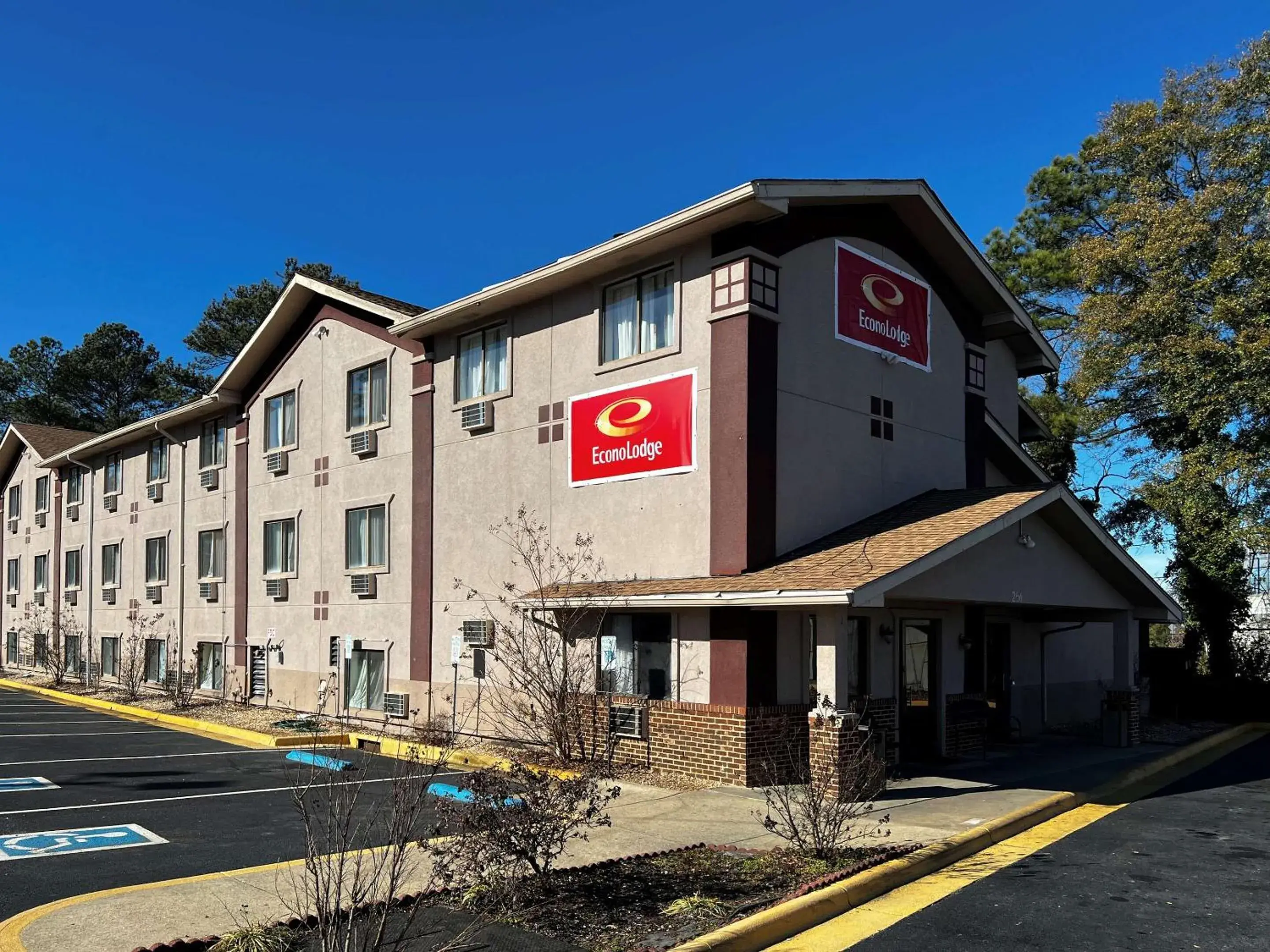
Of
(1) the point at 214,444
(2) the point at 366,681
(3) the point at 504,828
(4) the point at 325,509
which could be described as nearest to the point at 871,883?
(3) the point at 504,828

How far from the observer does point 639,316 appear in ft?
53.0

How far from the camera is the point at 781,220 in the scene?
15023 millimetres

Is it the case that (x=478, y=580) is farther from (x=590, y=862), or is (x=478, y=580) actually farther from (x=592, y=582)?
(x=590, y=862)

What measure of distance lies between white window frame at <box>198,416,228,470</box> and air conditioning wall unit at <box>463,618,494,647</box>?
41.7ft

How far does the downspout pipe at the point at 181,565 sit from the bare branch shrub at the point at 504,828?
940 inches

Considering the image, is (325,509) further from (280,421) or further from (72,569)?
(72,569)

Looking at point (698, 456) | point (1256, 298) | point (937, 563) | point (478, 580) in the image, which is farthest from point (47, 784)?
point (1256, 298)

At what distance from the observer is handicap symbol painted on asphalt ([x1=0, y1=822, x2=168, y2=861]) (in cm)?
973

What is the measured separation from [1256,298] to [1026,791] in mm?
17365

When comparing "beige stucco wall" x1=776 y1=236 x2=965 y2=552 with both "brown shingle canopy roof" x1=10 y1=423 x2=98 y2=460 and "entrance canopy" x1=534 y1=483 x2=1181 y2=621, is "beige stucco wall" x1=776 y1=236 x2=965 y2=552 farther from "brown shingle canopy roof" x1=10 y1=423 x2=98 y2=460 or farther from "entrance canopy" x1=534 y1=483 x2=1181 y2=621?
"brown shingle canopy roof" x1=10 y1=423 x2=98 y2=460

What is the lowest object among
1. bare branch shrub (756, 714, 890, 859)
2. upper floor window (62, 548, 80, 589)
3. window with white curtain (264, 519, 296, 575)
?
bare branch shrub (756, 714, 890, 859)

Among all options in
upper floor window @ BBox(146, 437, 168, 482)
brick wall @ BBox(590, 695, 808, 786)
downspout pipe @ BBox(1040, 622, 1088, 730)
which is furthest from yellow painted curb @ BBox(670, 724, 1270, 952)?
upper floor window @ BBox(146, 437, 168, 482)

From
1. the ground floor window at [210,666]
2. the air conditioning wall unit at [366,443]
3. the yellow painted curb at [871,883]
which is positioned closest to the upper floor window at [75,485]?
the ground floor window at [210,666]

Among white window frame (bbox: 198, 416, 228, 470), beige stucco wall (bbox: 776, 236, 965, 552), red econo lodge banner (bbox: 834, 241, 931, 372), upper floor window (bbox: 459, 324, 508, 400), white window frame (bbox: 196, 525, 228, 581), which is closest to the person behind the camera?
beige stucco wall (bbox: 776, 236, 965, 552)
